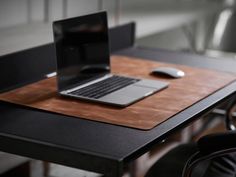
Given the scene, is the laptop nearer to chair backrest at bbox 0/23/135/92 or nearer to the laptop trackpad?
the laptop trackpad

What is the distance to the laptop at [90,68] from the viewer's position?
1.81 metres

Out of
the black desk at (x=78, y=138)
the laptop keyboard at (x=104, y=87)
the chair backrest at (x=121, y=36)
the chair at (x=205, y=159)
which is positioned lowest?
the chair at (x=205, y=159)

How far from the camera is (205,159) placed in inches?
61.3

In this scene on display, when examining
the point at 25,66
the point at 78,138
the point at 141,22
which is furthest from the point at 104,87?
the point at 141,22

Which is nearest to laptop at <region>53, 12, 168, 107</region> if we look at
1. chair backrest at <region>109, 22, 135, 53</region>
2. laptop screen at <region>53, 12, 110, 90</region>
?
laptop screen at <region>53, 12, 110, 90</region>

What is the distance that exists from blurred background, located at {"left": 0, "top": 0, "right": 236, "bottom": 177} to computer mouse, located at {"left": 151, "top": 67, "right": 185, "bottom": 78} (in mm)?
453

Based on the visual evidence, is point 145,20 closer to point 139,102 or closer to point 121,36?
point 121,36

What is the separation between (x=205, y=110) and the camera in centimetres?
175

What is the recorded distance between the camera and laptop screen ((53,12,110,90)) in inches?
71.6

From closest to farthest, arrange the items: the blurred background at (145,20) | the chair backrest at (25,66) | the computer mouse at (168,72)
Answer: the chair backrest at (25,66) < the computer mouse at (168,72) < the blurred background at (145,20)

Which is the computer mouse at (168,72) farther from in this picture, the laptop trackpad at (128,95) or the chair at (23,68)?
the chair at (23,68)

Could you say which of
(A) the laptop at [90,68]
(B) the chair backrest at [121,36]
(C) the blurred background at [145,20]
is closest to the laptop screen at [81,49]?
(A) the laptop at [90,68]

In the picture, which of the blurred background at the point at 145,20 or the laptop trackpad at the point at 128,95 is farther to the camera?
the blurred background at the point at 145,20

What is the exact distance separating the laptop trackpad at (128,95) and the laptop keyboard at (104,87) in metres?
0.03
